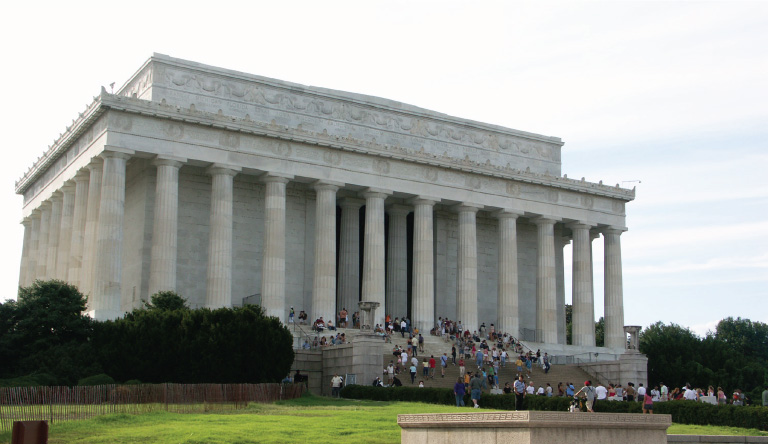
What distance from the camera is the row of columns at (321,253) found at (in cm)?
5609

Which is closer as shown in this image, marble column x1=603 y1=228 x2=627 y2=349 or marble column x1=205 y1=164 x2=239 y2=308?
marble column x1=205 y1=164 x2=239 y2=308

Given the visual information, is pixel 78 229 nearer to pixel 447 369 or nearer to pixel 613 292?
pixel 447 369

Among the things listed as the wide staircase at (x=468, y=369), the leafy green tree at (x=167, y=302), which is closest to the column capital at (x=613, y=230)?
the wide staircase at (x=468, y=369)

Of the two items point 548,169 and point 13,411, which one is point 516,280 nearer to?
point 548,169

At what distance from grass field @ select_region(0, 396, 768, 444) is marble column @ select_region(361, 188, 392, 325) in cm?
2903

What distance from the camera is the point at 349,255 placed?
66.7 m

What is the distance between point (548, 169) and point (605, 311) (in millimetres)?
11977

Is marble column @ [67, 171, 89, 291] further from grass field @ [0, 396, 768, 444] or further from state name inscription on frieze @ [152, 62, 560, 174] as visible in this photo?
grass field @ [0, 396, 768, 444]

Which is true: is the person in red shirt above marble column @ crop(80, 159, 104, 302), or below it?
below

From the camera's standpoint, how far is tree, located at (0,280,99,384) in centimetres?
4434

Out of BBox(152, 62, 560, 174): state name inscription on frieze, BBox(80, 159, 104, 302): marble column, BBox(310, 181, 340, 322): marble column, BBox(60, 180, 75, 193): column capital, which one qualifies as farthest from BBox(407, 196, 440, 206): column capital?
BBox(60, 180, 75, 193): column capital

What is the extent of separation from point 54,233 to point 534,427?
178 feet

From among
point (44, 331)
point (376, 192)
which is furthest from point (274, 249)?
point (44, 331)

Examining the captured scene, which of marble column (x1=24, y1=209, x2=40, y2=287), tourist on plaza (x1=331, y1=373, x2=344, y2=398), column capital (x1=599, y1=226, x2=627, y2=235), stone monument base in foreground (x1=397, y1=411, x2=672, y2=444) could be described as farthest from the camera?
column capital (x1=599, y1=226, x2=627, y2=235)
